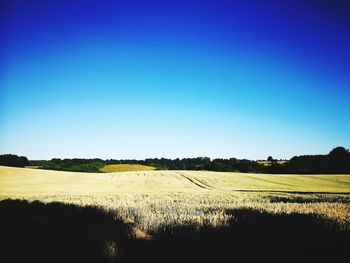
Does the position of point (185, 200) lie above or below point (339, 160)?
below

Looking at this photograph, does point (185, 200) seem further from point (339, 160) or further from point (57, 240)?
point (339, 160)

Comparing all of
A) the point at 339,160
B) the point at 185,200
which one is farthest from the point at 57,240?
the point at 339,160

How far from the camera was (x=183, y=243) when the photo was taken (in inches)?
202

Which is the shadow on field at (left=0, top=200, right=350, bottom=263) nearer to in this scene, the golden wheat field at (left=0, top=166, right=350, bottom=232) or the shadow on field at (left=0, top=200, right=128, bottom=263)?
the shadow on field at (left=0, top=200, right=128, bottom=263)

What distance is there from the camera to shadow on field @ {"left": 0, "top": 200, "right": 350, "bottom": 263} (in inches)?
175

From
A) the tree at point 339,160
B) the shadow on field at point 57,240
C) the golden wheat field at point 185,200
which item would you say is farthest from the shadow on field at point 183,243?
the tree at point 339,160

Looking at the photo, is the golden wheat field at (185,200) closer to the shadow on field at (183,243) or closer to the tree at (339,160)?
the shadow on field at (183,243)

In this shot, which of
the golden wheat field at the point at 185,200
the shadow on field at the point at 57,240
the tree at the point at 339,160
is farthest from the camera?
the tree at the point at 339,160

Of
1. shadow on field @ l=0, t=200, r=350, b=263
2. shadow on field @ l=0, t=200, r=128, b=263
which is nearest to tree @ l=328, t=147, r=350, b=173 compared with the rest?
shadow on field @ l=0, t=200, r=350, b=263

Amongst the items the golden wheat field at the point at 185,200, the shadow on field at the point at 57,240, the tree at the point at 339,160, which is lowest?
the golden wheat field at the point at 185,200

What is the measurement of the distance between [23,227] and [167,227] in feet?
11.7

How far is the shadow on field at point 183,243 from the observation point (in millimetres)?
4434

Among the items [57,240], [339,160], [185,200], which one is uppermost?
[339,160]

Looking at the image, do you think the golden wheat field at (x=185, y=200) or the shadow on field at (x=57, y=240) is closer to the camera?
the shadow on field at (x=57, y=240)
